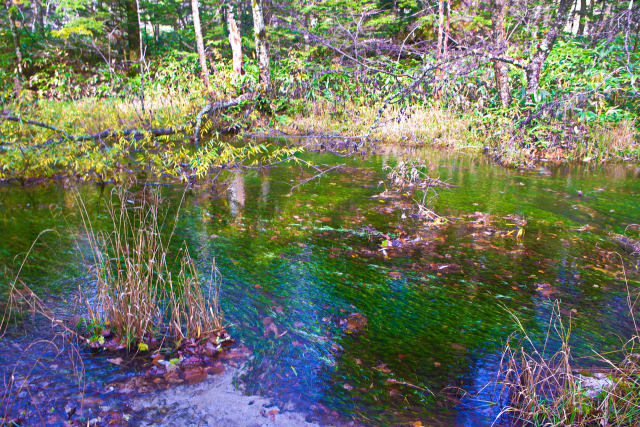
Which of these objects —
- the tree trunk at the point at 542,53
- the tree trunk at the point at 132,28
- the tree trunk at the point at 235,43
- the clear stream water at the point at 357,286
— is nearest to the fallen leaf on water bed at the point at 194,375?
the clear stream water at the point at 357,286

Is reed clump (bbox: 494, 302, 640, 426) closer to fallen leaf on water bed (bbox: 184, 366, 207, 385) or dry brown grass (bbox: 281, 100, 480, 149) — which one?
fallen leaf on water bed (bbox: 184, 366, 207, 385)

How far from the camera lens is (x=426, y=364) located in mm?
3281

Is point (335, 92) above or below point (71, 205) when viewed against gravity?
above

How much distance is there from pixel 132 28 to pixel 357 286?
58.5 ft

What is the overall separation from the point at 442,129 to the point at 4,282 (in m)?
11.2

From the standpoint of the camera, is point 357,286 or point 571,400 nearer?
point 571,400

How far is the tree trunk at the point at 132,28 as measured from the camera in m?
17.6

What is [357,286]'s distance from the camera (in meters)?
4.48

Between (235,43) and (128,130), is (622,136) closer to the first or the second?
(128,130)

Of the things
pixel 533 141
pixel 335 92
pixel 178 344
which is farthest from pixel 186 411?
pixel 335 92

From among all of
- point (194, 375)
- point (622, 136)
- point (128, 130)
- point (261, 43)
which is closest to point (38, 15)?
point (261, 43)

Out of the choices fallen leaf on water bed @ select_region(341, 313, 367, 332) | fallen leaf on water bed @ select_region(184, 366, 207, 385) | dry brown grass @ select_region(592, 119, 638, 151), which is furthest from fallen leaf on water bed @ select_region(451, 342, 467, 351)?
dry brown grass @ select_region(592, 119, 638, 151)

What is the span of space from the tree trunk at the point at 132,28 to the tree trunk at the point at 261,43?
5.62 m

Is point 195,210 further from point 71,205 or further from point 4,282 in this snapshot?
point 4,282
